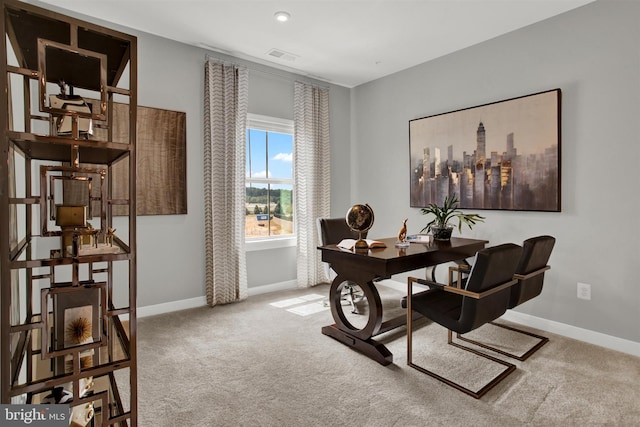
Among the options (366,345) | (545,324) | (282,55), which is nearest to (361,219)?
(366,345)

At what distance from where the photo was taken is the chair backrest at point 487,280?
196 cm

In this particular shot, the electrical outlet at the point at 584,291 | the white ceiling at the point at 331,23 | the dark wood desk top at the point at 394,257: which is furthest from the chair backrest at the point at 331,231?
the electrical outlet at the point at 584,291

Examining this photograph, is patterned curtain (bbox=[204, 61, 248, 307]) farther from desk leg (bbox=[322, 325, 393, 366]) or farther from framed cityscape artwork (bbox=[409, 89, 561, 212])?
framed cityscape artwork (bbox=[409, 89, 561, 212])

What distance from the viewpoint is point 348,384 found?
2188mm

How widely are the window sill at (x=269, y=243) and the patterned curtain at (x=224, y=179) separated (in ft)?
0.67

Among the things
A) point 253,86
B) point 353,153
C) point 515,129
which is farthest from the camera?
point 353,153

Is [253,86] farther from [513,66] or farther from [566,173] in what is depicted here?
[566,173]

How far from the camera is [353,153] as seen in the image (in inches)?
198

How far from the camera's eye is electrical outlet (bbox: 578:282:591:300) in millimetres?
2854

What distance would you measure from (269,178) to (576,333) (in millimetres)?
3458

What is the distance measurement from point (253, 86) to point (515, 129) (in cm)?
283

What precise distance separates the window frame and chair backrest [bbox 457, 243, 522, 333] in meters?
2.63

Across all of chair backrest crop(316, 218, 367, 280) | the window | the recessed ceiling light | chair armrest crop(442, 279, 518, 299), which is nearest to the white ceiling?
the recessed ceiling light

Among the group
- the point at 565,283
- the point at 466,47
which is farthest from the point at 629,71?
the point at 565,283
